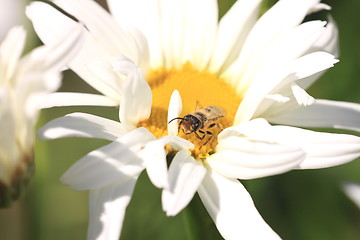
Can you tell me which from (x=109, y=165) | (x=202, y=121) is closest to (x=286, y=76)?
(x=202, y=121)

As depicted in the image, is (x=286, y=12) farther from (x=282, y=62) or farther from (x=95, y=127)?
(x=95, y=127)

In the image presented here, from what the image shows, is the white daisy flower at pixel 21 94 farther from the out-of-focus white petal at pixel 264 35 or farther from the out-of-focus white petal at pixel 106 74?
→ the out-of-focus white petal at pixel 264 35

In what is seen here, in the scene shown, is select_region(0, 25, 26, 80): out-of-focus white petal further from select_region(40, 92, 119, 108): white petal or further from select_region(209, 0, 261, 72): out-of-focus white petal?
select_region(209, 0, 261, 72): out-of-focus white petal

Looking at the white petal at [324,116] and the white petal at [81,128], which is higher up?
the white petal at [81,128]

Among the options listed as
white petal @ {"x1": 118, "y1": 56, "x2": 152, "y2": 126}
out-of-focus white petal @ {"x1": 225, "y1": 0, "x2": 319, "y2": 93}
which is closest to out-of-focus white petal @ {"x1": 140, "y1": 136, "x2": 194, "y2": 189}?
white petal @ {"x1": 118, "y1": 56, "x2": 152, "y2": 126}

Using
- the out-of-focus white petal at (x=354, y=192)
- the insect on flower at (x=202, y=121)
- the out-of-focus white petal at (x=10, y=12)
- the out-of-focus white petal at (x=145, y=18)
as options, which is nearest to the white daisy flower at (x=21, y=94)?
the insect on flower at (x=202, y=121)

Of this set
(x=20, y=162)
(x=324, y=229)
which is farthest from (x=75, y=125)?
(x=324, y=229)
